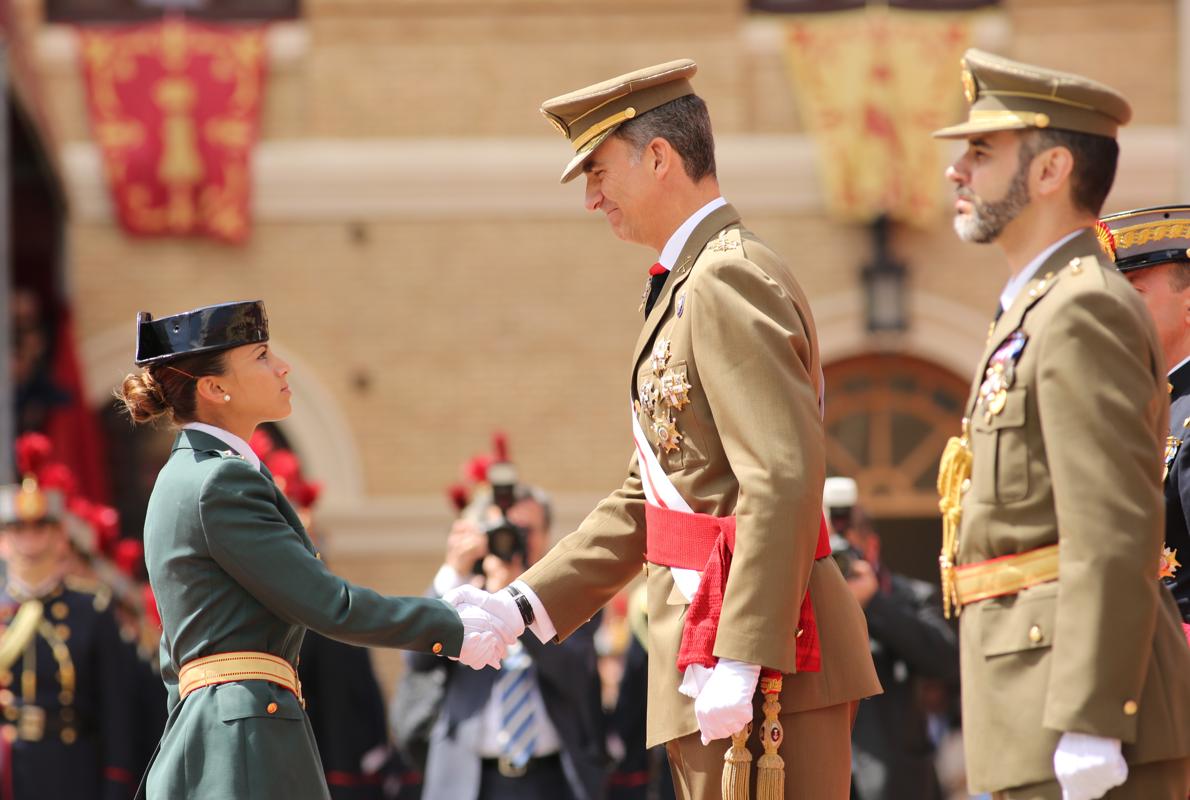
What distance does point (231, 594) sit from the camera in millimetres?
3559

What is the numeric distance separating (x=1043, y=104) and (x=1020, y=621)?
0.88m

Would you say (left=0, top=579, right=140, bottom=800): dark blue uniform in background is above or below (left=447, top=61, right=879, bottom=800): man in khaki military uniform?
below

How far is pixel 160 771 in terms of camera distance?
354cm

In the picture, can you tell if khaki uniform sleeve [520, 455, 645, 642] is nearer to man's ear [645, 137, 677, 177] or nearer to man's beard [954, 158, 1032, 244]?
man's ear [645, 137, 677, 177]

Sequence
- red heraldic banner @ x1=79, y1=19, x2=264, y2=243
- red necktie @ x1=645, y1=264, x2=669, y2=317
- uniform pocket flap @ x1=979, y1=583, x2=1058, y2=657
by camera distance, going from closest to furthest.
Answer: uniform pocket flap @ x1=979, y1=583, x2=1058, y2=657, red necktie @ x1=645, y1=264, x2=669, y2=317, red heraldic banner @ x1=79, y1=19, x2=264, y2=243

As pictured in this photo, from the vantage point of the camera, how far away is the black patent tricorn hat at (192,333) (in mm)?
3680

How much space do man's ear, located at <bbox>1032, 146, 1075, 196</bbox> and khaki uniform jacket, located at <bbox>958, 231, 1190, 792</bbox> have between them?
10 centimetres

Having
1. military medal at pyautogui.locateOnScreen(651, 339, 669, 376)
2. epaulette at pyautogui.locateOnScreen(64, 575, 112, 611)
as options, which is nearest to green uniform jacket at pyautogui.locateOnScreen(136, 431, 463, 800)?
military medal at pyautogui.locateOnScreen(651, 339, 669, 376)

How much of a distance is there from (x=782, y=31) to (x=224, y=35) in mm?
3305

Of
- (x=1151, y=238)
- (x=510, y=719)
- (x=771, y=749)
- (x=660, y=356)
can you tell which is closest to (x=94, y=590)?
(x=510, y=719)

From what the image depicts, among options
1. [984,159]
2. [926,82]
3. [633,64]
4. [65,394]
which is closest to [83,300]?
[65,394]

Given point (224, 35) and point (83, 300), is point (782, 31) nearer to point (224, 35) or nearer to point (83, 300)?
point (224, 35)

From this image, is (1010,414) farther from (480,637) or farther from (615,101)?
(480,637)

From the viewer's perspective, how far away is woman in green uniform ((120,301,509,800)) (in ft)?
11.5
